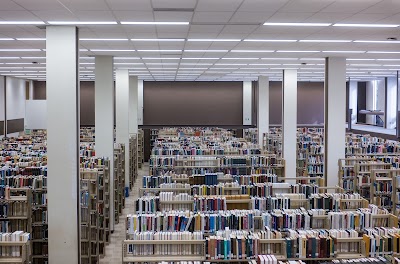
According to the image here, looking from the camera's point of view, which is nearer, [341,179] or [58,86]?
[58,86]

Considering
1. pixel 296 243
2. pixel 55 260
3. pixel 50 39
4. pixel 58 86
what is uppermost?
pixel 50 39

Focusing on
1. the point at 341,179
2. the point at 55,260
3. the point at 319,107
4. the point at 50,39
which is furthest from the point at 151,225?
the point at 319,107

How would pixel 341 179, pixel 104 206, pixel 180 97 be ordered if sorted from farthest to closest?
1. pixel 180 97
2. pixel 341 179
3. pixel 104 206

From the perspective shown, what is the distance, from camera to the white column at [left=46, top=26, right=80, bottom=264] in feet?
26.3

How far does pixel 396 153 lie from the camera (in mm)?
16859

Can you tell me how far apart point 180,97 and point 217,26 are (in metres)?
21.9

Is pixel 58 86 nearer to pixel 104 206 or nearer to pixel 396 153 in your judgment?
pixel 104 206

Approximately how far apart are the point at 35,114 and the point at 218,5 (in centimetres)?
2113

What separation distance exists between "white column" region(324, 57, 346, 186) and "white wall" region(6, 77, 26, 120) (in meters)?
18.1

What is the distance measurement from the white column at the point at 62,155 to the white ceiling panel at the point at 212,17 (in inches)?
83.6

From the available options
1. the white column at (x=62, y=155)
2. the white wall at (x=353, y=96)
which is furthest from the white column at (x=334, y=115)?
the white wall at (x=353, y=96)

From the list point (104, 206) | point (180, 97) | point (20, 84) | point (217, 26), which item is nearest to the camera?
point (217, 26)

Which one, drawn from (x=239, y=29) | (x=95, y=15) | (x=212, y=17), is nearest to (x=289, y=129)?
(x=239, y=29)

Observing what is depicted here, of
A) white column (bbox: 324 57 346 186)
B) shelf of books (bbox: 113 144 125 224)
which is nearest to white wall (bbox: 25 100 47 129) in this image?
shelf of books (bbox: 113 144 125 224)
